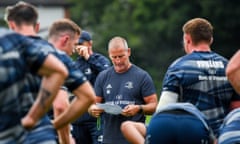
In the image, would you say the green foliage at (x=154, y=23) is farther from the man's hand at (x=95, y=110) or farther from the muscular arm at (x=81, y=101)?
the muscular arm at (x=81, y=101)

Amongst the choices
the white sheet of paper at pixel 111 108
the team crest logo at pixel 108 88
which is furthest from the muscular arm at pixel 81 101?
the team crest logo at pixel 108 88

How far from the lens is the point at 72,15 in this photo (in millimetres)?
60750

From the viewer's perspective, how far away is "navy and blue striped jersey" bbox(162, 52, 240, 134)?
9789 millimetres

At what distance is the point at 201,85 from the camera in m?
9.80

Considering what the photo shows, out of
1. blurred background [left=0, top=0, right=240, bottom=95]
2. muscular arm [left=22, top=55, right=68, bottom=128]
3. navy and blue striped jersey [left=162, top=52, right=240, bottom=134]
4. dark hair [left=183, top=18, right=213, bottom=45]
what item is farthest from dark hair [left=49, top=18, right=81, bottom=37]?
blurred background [left=0, top=0, right=240, bottom=95]

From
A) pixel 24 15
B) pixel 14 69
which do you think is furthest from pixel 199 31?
pixel 14 69

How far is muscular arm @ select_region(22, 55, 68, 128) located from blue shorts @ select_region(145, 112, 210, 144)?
139 centimetres

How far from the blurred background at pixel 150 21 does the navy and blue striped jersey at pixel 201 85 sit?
37659 millimetres

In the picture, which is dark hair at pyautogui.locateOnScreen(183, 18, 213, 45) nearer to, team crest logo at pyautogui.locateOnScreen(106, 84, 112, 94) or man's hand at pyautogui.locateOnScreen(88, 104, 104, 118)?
man's hand at pyautogui.locateOnScreen(88, 104, 104, 118)

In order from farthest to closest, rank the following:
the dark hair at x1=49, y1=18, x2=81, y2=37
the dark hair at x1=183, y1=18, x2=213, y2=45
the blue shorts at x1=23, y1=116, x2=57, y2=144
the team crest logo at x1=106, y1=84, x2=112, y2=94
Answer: the team crest logo at x1=106, y1=84, x2=112, y2=94 < the dark hair at x1=183, y1=18, x2=213, y2=45 < the dark hair at x1=49, y1=18, x2=81, y2=37 < the blue shorts at x1=23, y1=116, x2=57, y2=144

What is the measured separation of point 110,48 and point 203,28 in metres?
2.78

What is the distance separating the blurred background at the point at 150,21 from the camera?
170ft

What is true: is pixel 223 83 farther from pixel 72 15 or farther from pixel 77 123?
pixel 72 15

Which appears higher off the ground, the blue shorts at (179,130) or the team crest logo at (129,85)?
the blue shorts at (179,130)
